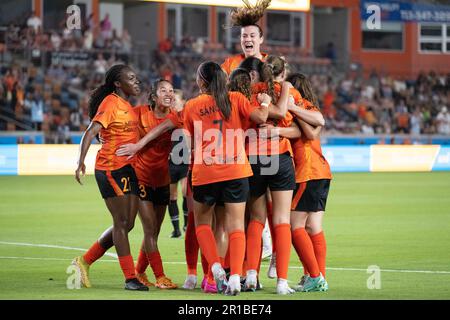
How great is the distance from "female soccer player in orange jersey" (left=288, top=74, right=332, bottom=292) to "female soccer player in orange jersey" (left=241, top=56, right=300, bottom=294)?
0.23m

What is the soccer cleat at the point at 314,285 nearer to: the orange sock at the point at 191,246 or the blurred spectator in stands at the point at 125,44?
the orange sock at the point at 191,246

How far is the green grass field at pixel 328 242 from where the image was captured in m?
9.46

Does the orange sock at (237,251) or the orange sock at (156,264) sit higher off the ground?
the orange sock at (237,251)

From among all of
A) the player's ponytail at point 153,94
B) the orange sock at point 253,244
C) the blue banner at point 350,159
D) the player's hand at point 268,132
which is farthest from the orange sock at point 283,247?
the blue banner at point 350,159

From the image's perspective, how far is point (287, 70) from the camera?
10125mm

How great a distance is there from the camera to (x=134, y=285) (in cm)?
955

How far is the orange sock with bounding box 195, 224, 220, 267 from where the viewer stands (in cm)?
921

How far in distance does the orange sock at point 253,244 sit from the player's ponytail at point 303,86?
134 centimetres

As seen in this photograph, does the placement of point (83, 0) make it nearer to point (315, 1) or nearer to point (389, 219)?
point (315, 1)

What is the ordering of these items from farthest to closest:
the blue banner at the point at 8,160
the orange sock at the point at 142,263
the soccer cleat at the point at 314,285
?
1. the blue banner at the point at 8,160
2. the orange sock at the point at 142,263
3. the soccer cleat at the point at 314,285

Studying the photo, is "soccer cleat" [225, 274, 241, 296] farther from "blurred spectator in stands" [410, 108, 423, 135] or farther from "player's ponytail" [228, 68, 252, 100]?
"blurred spectator in stands" [410, 108, 423, 135]

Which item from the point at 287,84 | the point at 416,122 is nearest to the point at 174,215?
the point at 287,84

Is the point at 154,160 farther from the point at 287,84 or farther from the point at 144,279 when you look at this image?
the point at 287,84

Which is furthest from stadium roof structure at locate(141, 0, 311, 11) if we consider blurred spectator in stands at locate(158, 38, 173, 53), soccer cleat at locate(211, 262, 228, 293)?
soccer cleat at locate(211, 262, 228, 293)
